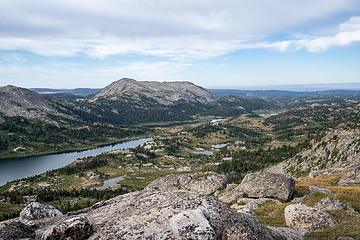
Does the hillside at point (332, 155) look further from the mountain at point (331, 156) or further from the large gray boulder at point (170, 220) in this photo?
the large gray boulder at point (170, 220)

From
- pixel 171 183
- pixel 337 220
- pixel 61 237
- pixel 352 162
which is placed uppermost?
pixel 61 237

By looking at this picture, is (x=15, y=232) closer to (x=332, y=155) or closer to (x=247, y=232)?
(x=247, y=232)

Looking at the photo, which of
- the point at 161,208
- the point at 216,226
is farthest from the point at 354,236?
the point at 161,208

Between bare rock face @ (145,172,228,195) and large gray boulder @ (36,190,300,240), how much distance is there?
52034mm

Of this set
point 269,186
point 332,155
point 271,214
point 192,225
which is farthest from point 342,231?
point 332,155

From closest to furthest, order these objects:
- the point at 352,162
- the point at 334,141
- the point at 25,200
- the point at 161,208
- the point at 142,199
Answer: the point at 161,208 < the point at 142,199 < the point at 352,162 < the point at 334,141 < the point at 25,200

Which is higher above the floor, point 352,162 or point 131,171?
point 352,162

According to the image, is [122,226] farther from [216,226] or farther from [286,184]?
[286,184]

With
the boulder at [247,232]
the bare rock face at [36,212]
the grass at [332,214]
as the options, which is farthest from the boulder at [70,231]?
the grass at [332,214]

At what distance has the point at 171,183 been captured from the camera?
280 ft

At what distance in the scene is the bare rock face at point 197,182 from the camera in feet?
238

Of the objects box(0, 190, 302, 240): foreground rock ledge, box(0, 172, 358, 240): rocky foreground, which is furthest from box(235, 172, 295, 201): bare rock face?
box(0, 190, 302, 240): foreground rock ledge

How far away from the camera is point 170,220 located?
45.9 ft

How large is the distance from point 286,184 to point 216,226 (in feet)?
111
